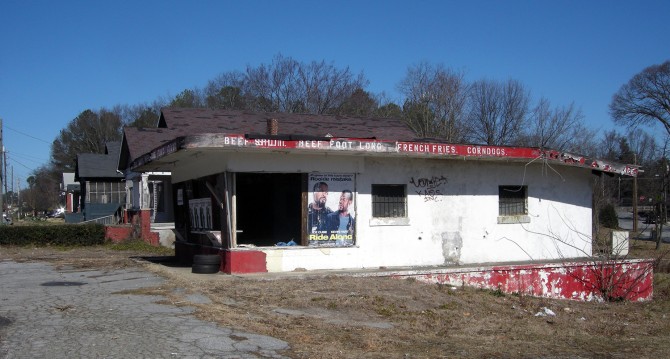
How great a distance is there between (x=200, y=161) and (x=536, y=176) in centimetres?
909

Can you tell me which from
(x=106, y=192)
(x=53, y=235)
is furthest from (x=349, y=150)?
(x=106, y=192)

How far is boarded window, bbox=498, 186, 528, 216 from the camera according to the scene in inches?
677

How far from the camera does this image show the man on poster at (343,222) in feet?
48.5

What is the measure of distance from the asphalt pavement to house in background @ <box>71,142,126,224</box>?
26.4 m

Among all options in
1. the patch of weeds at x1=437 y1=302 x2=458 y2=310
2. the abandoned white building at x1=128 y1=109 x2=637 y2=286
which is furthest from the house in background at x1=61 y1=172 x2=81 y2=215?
the patch of weeds at x1=437 y1=302 x2=458 y2=310

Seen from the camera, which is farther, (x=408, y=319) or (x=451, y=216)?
(x=451, y=216)

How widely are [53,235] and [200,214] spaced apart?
13.1 metres

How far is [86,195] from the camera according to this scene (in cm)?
3881

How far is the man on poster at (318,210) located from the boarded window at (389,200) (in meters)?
1.36

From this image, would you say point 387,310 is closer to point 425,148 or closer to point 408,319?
point 408,319

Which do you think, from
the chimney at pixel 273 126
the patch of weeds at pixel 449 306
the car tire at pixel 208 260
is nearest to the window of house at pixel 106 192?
the chimney at pixel 273 126

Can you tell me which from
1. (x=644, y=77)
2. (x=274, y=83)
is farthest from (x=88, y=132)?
(x=644, y=77)

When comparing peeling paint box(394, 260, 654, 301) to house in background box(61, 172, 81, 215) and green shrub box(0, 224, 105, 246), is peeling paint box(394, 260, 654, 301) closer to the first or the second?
green shrub box(0, 224, 105, 246)

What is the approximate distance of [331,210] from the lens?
582 inches
